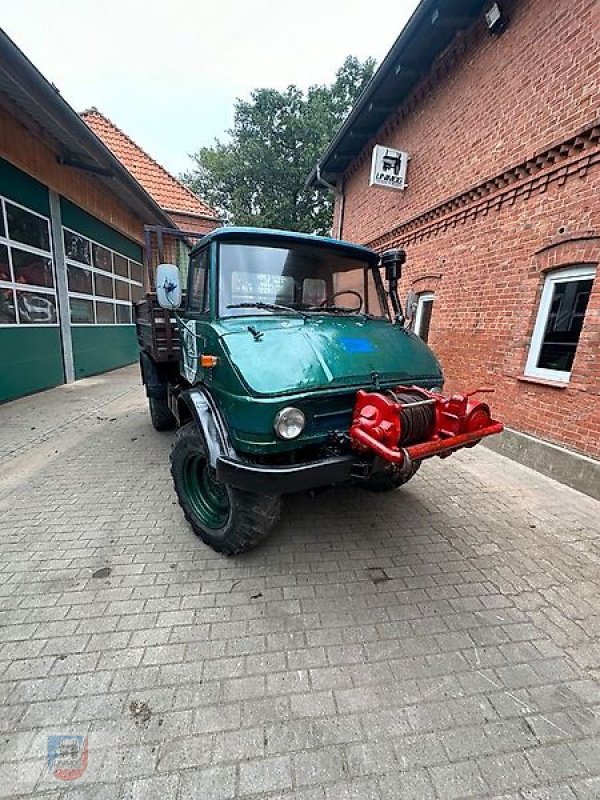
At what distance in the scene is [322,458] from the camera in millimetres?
2209

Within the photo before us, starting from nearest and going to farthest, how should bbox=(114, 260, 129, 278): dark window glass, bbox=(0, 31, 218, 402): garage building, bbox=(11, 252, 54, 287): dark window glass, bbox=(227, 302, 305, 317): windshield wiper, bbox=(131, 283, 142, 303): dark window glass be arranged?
bbox=(227, 302, 305, 317): windshield wiper < bbox=(0, 31, 218, 402): garage building < bbox=(11, 252, 54, 287): dark window glass < bbox=(114, 260, 129, 278): dark window glass < bbox=(131, 283, 142, 303): dark window glass

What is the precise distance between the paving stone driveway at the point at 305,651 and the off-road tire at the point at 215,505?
18 cm

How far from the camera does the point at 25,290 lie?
676cm

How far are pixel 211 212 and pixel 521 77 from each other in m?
12.6

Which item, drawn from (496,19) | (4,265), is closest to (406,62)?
(496,19)

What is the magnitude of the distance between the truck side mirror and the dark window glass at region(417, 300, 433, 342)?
4.92m

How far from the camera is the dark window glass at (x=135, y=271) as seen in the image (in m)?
11.9

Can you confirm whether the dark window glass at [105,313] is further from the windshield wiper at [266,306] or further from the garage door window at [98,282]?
the windshield wiper at [266,306]

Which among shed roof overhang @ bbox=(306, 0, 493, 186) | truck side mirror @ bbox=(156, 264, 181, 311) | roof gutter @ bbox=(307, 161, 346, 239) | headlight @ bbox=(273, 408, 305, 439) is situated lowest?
headlight @ bbox=(273, 408, 305, 439)

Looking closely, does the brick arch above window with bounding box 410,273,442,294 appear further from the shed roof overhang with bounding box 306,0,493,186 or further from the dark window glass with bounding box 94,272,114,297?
the dark window glass with bounding box 94,272,114,297

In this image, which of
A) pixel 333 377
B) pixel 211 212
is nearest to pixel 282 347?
pixel 333 377

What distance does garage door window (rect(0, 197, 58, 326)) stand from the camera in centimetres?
617

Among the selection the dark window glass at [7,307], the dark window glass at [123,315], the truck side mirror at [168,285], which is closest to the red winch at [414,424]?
the truck side mirror at [168,285]

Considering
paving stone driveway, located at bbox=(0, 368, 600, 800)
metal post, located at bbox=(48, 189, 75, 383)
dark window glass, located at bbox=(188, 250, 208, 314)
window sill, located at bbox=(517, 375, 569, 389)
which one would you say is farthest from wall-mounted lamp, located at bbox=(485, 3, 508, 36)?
metal post, located at bbox=(48, 189, 75, 383)
